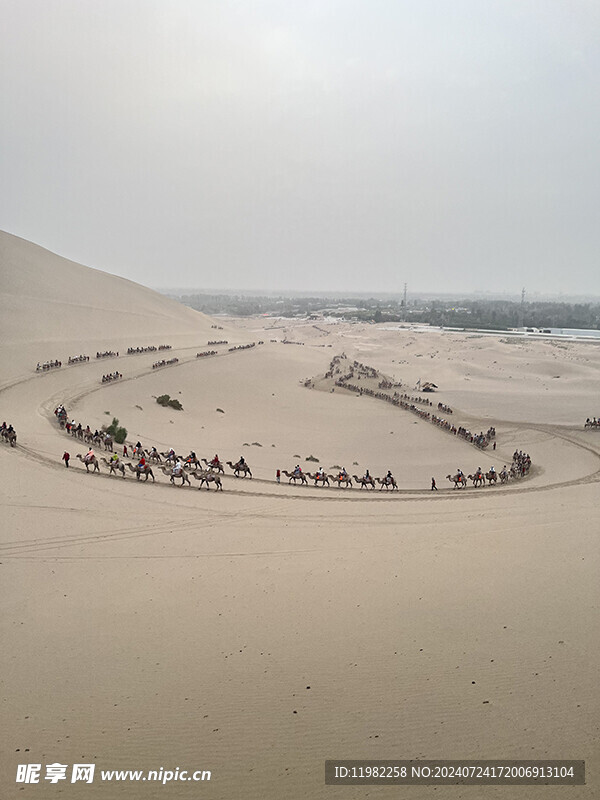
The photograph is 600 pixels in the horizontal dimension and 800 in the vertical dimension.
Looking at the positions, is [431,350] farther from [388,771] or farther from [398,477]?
[388,771]

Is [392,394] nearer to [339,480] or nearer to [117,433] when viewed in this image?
[339,480]

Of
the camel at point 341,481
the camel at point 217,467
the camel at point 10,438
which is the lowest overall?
the camel at point 341,481

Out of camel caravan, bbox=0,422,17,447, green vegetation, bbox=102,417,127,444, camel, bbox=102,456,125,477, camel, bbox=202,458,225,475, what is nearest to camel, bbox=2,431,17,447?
camel caravan, bbox=0,422,17,447

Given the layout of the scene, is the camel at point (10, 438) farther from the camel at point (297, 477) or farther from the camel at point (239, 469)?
the camel at point (297, 477)

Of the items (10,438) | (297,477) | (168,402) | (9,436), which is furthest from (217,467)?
(168,402)

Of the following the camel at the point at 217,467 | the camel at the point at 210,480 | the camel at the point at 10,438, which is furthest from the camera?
the camel at the point at 10,438

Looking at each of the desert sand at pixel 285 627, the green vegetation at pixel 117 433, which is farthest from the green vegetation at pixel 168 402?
the desert sand at pixel 285 627

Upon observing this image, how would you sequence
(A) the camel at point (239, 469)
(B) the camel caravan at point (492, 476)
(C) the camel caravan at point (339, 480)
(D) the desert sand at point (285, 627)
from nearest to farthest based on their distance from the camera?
(D) the desert sand at point (285, 627) → (C) the camel caravan at point (339, 480) → (A) the camel at point (239, 469) → (B) the camel caravan at point (492, 476)

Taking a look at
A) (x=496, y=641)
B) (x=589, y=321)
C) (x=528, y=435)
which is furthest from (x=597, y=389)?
(x=589, y=321)

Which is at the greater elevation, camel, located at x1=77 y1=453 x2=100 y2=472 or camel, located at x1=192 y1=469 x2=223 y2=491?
camel, located at x1=77 y1=453 x2=100 y2=472

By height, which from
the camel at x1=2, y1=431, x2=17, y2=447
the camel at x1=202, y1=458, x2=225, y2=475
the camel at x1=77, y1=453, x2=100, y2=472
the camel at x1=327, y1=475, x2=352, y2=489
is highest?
the camel at x1=2, y1=431, x2=17, y2=447

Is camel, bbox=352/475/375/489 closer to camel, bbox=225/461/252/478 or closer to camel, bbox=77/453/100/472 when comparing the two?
camel, bbox=225/461/252/478
